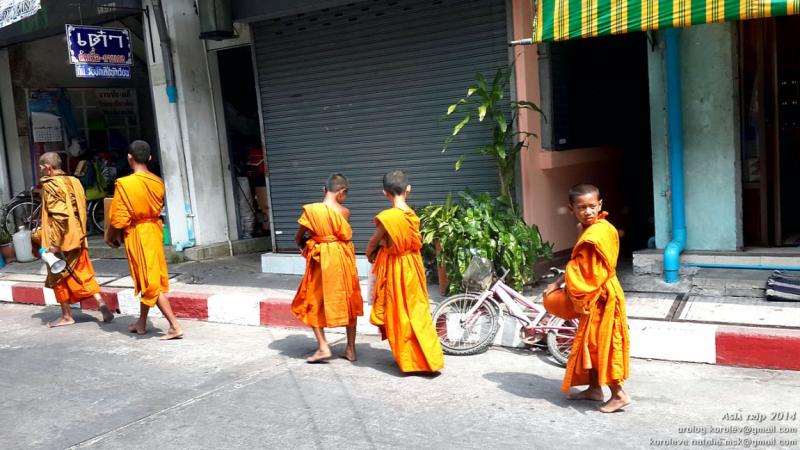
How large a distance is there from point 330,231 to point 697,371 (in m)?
2.82

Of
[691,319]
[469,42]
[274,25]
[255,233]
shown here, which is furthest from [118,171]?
[691,319]

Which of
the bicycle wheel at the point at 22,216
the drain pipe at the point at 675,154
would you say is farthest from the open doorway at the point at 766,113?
the bicycle wheel at the point at 22,216

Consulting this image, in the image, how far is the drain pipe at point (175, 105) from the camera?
32.0 ft

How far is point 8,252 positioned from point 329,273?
27.0ft

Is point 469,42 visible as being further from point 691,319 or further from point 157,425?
point 157,425

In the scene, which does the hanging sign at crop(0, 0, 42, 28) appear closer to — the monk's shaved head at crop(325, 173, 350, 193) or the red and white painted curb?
the red and white painted curb

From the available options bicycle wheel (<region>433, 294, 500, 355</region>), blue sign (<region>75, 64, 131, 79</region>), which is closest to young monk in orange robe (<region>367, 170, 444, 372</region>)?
bicycle wheel (<region>433, 294, 500, 355</region>)

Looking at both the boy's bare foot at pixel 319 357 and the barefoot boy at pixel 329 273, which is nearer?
the barefoot boy at pixel 329 273

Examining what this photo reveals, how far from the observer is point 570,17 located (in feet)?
20.7

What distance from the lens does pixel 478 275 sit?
243 inches

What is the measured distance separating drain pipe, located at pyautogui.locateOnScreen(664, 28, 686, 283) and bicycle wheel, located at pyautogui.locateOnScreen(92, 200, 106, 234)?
9289 mm

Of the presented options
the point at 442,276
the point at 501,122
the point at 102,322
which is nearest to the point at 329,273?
the point at 442,276

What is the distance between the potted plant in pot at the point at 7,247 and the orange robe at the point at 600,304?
10235mm

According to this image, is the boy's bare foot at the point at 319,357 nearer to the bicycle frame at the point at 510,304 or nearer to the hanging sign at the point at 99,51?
the bicycle frame at the point at 510,304
